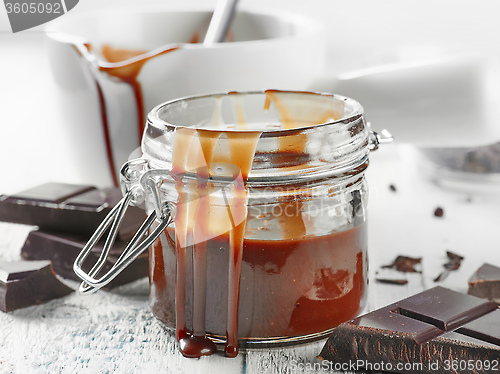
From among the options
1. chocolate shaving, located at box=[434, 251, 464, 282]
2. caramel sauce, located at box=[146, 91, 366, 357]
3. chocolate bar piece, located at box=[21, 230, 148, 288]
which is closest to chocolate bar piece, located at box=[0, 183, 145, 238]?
chocolate bar piece, located at box=[21, 230, 148, 288]

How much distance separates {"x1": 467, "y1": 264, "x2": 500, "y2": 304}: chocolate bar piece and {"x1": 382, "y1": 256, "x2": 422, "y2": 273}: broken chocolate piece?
0.14 m

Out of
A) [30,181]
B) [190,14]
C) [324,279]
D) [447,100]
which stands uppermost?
[190,14]

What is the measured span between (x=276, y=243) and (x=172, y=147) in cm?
19

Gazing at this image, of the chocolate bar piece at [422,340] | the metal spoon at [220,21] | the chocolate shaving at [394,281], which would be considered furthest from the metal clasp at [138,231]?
the metal spoon at [220,21]

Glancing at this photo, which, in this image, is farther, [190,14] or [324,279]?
[190,14]

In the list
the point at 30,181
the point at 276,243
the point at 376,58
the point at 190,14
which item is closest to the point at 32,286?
the point at 276,243

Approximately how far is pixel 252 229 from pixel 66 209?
0.44 m

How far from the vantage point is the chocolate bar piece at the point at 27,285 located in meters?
1.07

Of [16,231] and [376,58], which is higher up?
[376,58]

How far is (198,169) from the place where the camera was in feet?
2.88

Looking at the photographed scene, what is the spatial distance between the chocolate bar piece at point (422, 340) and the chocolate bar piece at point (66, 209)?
1.51 feet

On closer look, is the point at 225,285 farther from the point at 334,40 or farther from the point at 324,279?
the point at 334,40

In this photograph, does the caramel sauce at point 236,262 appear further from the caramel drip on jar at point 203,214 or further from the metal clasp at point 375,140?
the metal clasp at point 375,140

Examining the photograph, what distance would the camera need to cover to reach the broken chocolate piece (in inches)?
47.0
